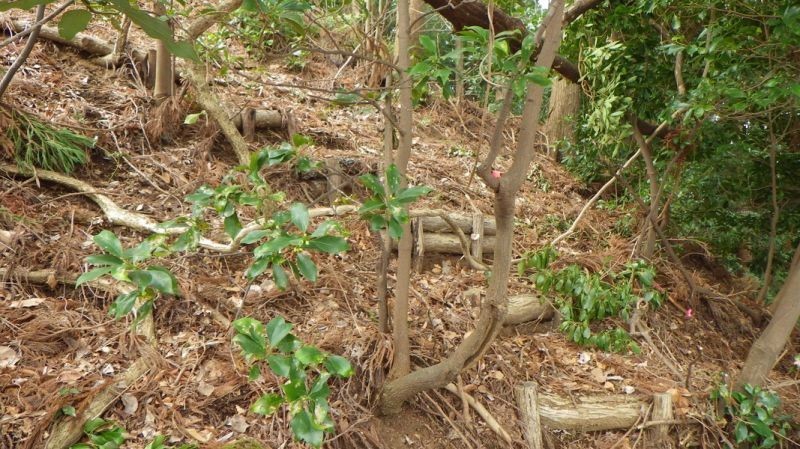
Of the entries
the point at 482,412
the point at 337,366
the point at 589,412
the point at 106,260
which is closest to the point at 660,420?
the point at 589,412

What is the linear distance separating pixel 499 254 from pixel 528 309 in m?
1.73

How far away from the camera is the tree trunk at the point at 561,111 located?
7352 millimetres

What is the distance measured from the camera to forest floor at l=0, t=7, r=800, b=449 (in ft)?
9.29

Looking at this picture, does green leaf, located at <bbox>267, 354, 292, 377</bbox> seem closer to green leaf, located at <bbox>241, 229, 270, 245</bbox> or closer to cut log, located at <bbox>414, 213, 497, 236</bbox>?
green leaf, located at <bbox>241, 229, 270, 245</bbox>

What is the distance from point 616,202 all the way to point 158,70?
490 centimetres

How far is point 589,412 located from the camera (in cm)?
356

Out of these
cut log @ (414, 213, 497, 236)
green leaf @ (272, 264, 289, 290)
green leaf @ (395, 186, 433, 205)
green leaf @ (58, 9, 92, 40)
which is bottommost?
cut log @ (414, 213, 497, 236)

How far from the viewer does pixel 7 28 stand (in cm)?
491

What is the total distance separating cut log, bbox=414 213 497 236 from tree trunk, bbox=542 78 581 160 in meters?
2.88

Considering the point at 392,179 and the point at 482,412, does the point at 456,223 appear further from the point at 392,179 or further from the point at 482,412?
the point at 392,179

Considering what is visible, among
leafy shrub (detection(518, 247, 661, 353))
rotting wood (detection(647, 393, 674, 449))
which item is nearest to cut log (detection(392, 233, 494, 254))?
leafy shrub (detection(518, 247, 661, 353))

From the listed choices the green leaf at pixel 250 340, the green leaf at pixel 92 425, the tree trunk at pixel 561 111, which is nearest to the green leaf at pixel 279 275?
the green leaf at pixel 250 340

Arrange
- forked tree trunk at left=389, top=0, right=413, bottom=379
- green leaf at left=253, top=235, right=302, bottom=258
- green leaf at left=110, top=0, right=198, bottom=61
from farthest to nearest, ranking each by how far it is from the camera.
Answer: forked tree trunk at left=389, top=0, right=413, bottom=379, green leaf at left=253, top=235, right=302, bottom=258, green leaf at left=110, top=0, right=198, bottom=61

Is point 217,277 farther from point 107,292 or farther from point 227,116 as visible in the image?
point 227,116
